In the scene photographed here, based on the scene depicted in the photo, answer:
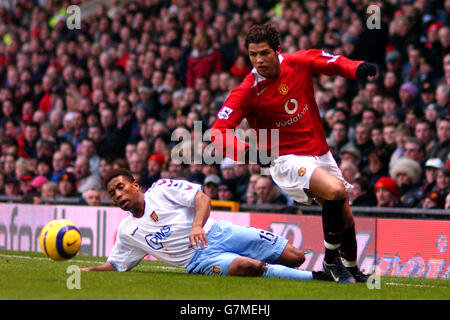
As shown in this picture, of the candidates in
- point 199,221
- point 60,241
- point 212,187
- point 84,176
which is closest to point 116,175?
point 60,241

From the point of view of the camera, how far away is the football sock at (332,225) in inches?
287

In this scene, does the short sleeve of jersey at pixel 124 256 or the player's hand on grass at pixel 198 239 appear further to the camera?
the short sleeve of jersey at pixel 124 256

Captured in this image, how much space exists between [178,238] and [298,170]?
155 centimetres

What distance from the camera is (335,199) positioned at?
719 centimetres

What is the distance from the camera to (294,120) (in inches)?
302

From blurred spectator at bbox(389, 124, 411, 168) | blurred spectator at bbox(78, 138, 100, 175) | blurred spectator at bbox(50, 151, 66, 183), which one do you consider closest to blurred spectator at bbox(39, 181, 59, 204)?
blurred spectator at bbox(50, 151, 66, 183)

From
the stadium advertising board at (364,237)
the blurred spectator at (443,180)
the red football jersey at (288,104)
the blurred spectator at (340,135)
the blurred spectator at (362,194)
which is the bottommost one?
the stadium advertising board at (364,237)

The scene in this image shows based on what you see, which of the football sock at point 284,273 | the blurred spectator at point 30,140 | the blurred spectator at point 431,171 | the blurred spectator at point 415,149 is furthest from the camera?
the blurred spectator at point 30,140

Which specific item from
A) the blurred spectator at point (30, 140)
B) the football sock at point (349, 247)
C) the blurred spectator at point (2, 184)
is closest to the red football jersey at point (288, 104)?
the football sock at point (349, 247)

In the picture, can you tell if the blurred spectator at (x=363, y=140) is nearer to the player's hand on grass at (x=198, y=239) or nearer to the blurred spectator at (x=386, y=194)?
the blurred spectator at (x=386, y=194)

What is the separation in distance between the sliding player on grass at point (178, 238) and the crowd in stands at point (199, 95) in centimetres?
279
